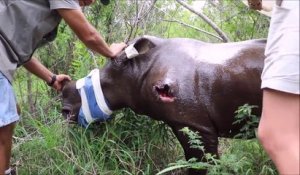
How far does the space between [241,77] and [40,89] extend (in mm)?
2271

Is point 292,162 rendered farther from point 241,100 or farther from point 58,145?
point 58,145

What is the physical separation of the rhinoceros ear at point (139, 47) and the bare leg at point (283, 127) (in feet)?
5.15

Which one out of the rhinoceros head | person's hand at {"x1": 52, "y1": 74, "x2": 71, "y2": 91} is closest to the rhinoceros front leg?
the rhinoceros head

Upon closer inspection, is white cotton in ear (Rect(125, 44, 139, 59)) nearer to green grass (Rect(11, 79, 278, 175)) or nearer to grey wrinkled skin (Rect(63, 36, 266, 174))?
grey wrinkled skin (Rect(63, 36, 266, 174))

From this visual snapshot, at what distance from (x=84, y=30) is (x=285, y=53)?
1.67 meters

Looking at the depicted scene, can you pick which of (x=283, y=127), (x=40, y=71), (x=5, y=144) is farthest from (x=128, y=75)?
(x=283, y=127)

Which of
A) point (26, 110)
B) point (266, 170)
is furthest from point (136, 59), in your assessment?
point (26, 110)

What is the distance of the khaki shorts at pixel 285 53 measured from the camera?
6.55ft

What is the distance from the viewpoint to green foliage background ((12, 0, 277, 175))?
12.3 feet

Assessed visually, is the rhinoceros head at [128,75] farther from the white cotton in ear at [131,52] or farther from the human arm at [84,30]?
the human arm at [84,30]

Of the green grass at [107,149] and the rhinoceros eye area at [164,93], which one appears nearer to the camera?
the rhinoceros eye area at [164,93]

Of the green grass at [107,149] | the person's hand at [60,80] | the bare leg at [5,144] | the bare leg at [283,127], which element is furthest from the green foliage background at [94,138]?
the bare leg at [283,127]

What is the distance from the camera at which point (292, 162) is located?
6.71ft

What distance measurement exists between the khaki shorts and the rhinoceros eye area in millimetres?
1301
